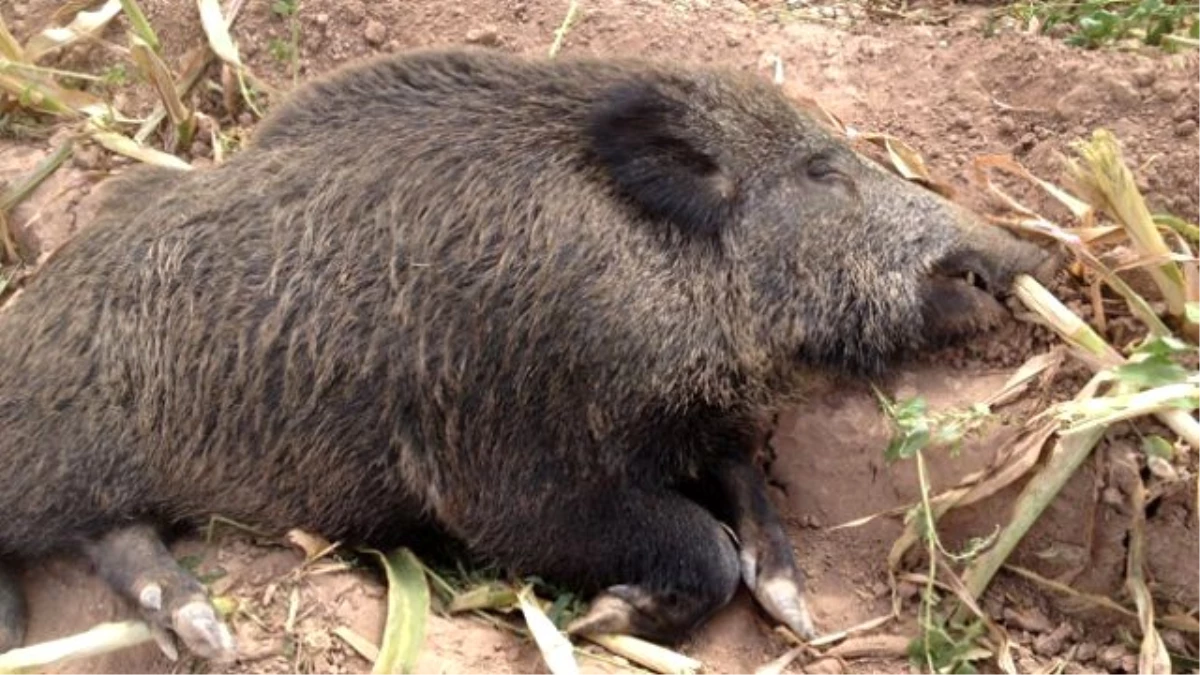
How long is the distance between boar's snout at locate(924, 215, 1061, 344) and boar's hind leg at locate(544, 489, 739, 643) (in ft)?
2.59

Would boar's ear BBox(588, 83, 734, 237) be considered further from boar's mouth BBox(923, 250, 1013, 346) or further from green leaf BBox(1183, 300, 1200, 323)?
green leaf BBox(1183, 300, 1200, 323)

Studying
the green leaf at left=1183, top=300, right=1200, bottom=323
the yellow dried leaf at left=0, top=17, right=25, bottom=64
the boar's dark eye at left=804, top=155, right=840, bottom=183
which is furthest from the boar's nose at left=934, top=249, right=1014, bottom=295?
the yellow dried leaf at left=0, top=17, right=25, bottom=64

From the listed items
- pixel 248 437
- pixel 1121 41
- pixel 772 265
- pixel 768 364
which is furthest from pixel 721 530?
pixel 1121 41

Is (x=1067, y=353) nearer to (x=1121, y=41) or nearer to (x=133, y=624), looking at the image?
(x=1121, y=41)

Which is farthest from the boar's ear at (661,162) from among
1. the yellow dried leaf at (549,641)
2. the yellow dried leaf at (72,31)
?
the yellow dried leaf at (72,31)

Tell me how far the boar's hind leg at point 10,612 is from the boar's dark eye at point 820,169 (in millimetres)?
2248

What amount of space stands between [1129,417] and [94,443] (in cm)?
243

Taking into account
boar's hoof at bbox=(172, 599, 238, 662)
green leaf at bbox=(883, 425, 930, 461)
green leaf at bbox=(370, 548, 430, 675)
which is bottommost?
green leaf at bbox=(370, 548, 430, 675)

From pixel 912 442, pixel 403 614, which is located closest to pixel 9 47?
pixel 403 614

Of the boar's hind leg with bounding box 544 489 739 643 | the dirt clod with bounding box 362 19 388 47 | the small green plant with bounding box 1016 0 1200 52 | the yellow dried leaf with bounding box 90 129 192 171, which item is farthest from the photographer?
the dirt clod with bounding box 362 19 388 47

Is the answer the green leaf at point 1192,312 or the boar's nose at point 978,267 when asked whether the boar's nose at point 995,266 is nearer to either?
the boar's nose at point 978,267

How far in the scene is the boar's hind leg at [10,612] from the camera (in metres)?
3.42

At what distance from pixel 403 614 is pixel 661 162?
122cm

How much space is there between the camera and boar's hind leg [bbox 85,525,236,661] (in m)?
3.12
